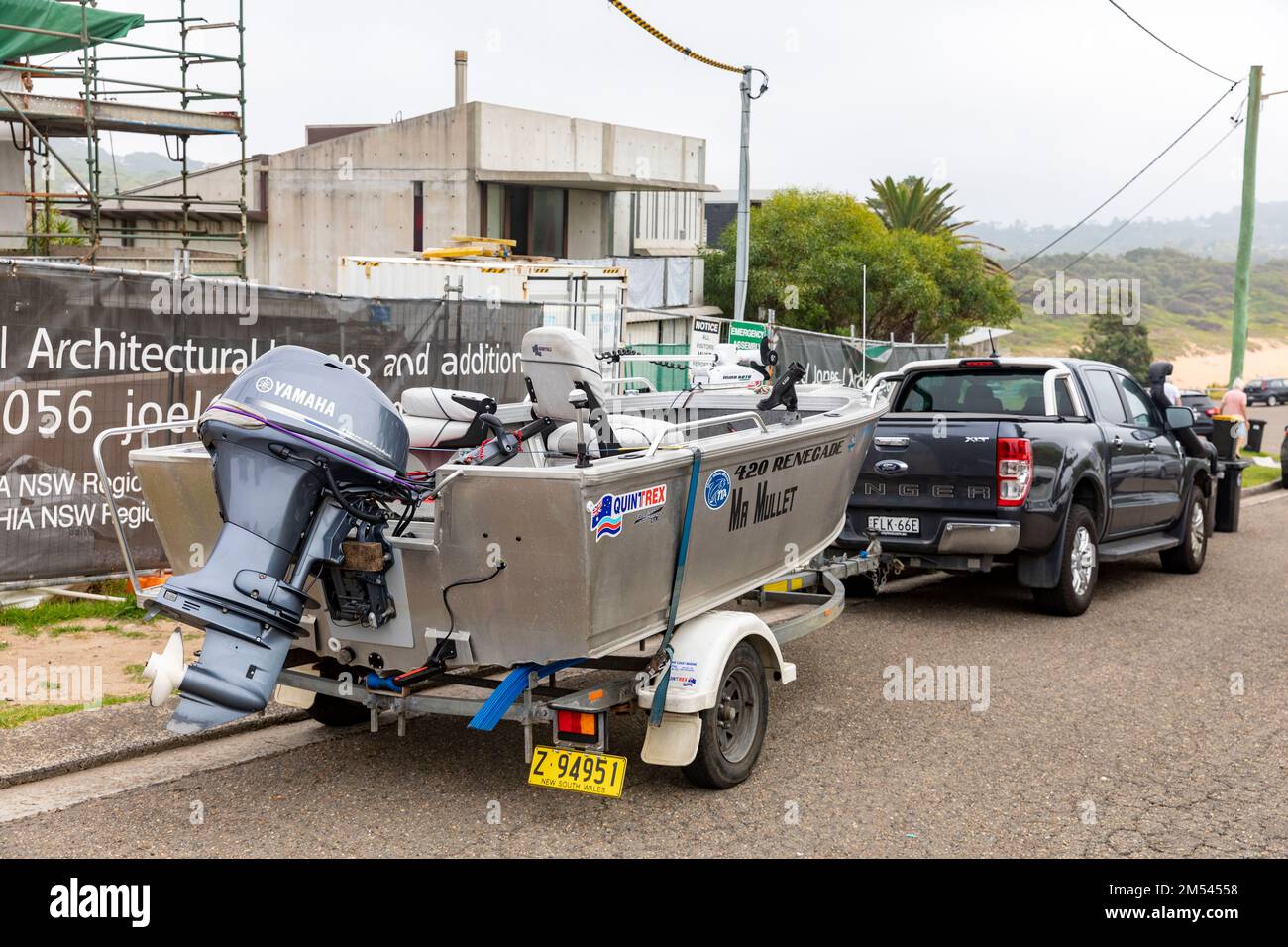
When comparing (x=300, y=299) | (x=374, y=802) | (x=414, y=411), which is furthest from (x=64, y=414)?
(x=374, y=802)

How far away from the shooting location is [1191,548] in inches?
478

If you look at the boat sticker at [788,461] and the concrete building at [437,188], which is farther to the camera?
the concrete building at [437,188]

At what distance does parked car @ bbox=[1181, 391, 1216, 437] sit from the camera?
47.3ft

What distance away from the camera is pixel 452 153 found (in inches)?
1312

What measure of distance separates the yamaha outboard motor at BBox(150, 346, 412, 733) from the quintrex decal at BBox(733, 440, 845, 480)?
162cm

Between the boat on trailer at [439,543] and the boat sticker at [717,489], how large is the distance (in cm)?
1

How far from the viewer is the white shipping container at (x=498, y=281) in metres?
18.8

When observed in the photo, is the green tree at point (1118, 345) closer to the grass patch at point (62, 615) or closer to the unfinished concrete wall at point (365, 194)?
the unfinished concrete wall at point (365, 194)

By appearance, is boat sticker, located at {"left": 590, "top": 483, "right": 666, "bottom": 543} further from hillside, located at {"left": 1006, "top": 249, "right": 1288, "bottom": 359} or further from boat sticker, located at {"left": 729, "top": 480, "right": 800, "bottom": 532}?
hillside, located at {"left": 1006, "top": 249, "right": 1288, "bottom": 359}

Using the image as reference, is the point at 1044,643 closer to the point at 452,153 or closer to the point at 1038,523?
the point at 1038,523

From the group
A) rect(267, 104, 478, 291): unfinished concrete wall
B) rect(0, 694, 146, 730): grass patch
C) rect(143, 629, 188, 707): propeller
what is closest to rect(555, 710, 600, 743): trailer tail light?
rect(143, 629, 188, 707): propeller

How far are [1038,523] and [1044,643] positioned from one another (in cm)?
86

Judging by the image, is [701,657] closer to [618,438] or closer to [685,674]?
[685,674]

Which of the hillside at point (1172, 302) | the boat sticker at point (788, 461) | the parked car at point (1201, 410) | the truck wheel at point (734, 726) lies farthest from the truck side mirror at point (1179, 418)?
the hillside at point (1172, 302)
